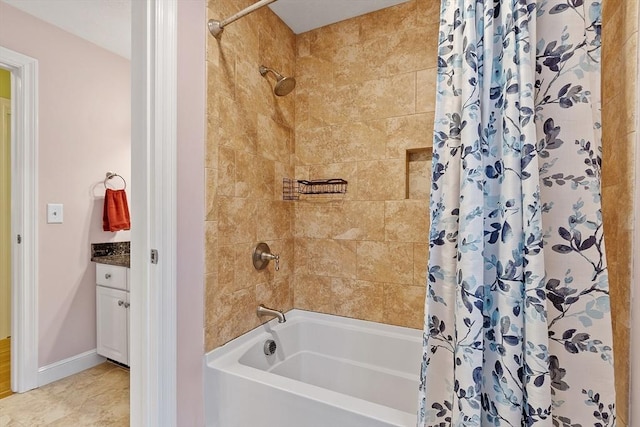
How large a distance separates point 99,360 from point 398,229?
255 cm

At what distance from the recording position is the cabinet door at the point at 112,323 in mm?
2191

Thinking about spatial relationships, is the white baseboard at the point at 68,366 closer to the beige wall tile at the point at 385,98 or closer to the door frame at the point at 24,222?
the door frame at the point at 24,222

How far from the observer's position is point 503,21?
2.85 feet

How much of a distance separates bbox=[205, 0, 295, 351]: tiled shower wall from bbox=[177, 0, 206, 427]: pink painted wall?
44mm

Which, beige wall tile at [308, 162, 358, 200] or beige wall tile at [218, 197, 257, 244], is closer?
beige wall tile at [218, 197, 257, 244]

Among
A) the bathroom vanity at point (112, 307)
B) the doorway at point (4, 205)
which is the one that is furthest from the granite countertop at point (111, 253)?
the doorway at point (4, 205)

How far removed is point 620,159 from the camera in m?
0.82

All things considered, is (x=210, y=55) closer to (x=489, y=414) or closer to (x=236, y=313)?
(x=236, y=313)

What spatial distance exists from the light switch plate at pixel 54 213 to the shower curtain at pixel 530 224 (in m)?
2.62

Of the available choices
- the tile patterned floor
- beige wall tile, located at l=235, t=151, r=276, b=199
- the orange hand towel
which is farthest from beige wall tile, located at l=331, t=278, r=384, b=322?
the orange hand towel

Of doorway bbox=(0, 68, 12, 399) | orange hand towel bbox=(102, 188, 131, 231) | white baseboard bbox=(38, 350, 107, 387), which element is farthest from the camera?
doorway bbox=(0, 68, 12, 399)

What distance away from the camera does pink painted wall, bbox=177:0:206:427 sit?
4.16 feet

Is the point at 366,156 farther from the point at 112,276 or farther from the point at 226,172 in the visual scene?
the point at 112,276

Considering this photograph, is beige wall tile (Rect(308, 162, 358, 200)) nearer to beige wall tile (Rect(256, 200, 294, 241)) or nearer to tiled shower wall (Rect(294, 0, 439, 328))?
tiled shower wall (Rect(294, 0, 439, 328))
